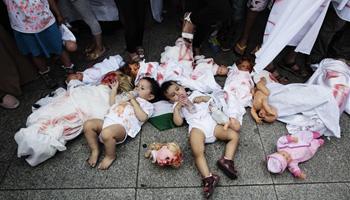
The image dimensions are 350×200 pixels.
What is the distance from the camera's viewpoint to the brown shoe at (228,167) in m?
2.14

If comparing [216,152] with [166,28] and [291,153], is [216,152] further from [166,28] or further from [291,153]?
[166,28]

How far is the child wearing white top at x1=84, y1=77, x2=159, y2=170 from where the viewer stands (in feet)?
7.35

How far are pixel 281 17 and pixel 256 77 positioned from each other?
60cm

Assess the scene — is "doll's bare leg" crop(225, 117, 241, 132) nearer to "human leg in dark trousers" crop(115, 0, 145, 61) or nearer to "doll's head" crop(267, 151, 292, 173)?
"doll's head" crop(267, 151, 292, 173)

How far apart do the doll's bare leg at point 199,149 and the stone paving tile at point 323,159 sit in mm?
522

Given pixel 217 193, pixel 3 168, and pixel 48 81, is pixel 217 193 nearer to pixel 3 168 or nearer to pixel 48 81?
pixel 3 168

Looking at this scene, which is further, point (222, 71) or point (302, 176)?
point (222, 71)

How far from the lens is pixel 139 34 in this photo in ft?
9.95

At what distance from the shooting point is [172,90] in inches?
101

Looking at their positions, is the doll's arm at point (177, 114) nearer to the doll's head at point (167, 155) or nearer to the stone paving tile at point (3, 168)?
the doll's head at point (167, 155)

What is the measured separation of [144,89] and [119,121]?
37cm

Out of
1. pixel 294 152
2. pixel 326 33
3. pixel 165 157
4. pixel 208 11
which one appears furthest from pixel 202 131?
pixel 326 33

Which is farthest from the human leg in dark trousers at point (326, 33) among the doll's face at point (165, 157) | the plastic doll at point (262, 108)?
the doll's face at point (165, 157)

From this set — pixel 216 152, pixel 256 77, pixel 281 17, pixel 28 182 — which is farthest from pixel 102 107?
pixel 281 17
